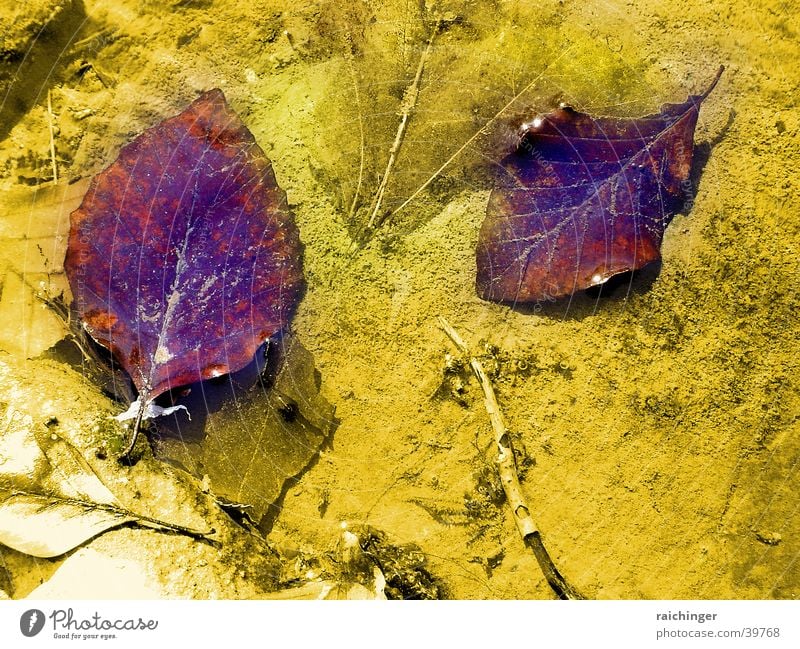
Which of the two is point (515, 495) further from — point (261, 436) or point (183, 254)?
point (183, 254)

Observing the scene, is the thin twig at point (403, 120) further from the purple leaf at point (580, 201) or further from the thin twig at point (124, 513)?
the thin twig at point (124, 513)

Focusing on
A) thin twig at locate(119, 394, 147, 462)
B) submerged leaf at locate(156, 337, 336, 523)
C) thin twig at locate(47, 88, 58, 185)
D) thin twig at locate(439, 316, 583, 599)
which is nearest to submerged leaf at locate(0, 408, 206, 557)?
thin twig at locate(119, 394, 147, 462)

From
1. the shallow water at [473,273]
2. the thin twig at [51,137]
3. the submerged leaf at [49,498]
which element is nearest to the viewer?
the submerged leaf at [49,498]

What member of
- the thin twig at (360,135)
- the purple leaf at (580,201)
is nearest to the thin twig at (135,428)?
the thin twig at (360,135)

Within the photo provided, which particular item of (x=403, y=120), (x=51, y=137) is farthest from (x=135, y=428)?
(x=403, y=120)

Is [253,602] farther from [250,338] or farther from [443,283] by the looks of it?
[443,283]
